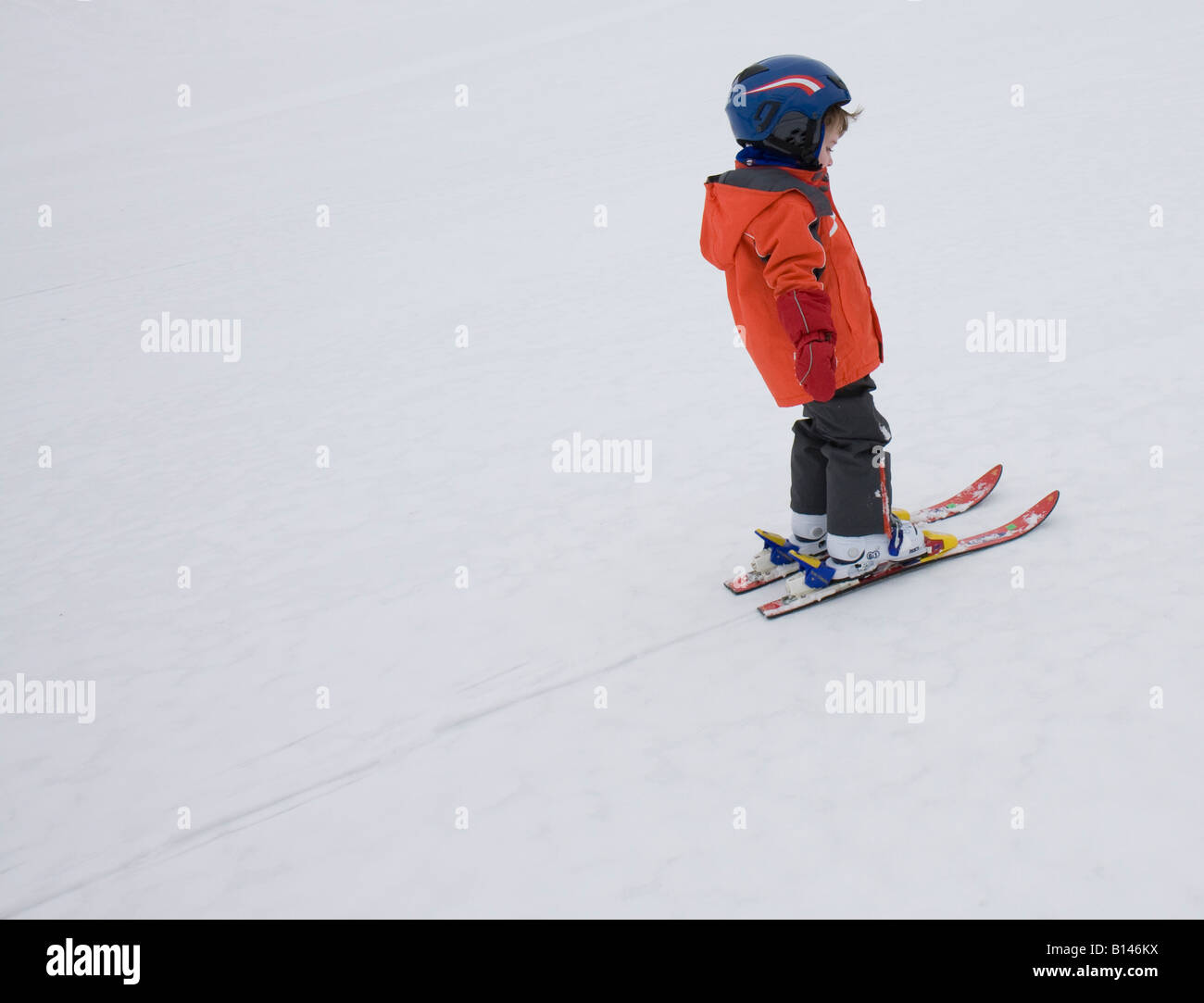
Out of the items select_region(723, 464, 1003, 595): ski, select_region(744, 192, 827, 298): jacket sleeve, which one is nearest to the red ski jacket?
select_region(744, 192, 827, 298): jacket sleeve

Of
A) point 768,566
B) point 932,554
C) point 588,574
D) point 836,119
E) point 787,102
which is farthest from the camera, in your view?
point 588,574

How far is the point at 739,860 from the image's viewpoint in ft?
8.40

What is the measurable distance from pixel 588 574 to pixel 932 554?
1.33 meters

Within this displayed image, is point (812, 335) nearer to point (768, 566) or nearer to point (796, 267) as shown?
point (796, 267)

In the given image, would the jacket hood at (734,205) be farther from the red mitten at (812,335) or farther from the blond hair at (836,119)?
the red mitten at (812,335)

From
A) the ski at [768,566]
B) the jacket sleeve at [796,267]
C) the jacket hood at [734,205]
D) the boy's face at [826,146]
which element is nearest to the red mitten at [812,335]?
the jacket sleeve at [796,267]

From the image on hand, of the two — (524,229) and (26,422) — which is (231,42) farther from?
(26,422)

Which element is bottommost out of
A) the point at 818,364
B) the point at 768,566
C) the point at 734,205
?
the point at 768,566

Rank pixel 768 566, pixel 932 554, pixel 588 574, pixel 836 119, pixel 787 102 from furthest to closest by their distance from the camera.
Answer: pixel 588 574, pixel 768 566, pixel 932 554, pixel 836 119, pixel 787 102

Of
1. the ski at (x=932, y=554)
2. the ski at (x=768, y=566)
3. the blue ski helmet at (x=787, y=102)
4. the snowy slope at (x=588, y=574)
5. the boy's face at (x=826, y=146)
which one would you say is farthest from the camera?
the ski at (x=768, y=566)

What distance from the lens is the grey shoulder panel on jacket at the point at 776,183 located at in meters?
3.15

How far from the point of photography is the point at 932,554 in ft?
12.4

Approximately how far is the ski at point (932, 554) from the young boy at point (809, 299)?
52 mm

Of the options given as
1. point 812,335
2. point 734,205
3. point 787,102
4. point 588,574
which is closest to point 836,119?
point 787,102
